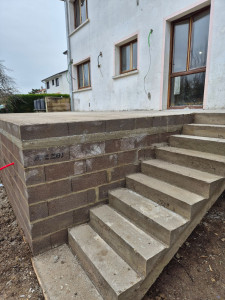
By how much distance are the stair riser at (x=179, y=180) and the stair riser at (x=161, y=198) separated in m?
0.27

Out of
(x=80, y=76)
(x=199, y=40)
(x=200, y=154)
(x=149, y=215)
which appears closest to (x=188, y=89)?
(x=199, y=40)

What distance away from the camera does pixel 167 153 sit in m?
2.56

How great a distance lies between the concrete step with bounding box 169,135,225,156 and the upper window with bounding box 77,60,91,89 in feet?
21.7

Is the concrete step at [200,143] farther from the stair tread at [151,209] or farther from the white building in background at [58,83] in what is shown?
the white building in background at [58,83]

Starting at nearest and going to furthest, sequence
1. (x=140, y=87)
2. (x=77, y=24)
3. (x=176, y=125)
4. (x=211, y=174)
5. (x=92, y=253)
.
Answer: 1. (x=92, y=253)
2. (x=211, y=174)
3. (x=176, y=125)
4. (x=140, y=87)
5. (x=77, y=24)

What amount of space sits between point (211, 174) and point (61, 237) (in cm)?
183

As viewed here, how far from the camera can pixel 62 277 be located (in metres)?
1.67

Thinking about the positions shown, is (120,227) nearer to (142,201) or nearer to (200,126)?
(142,201)

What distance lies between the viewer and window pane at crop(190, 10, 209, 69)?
3.90 metres

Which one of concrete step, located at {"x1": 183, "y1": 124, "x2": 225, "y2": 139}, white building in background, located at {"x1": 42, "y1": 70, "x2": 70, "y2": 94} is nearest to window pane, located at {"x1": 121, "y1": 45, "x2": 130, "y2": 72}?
concrete step, located at {"x1": 183, "y1": 124, "x2": 225, "y2": 139}

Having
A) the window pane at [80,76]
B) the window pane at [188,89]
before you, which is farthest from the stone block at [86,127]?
the window pane at [80,76]

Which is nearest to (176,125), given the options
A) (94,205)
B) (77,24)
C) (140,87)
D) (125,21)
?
(94,205)

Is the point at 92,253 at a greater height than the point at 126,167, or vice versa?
the point at 126,167

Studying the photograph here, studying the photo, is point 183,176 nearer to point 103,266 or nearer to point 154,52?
point 103,266
